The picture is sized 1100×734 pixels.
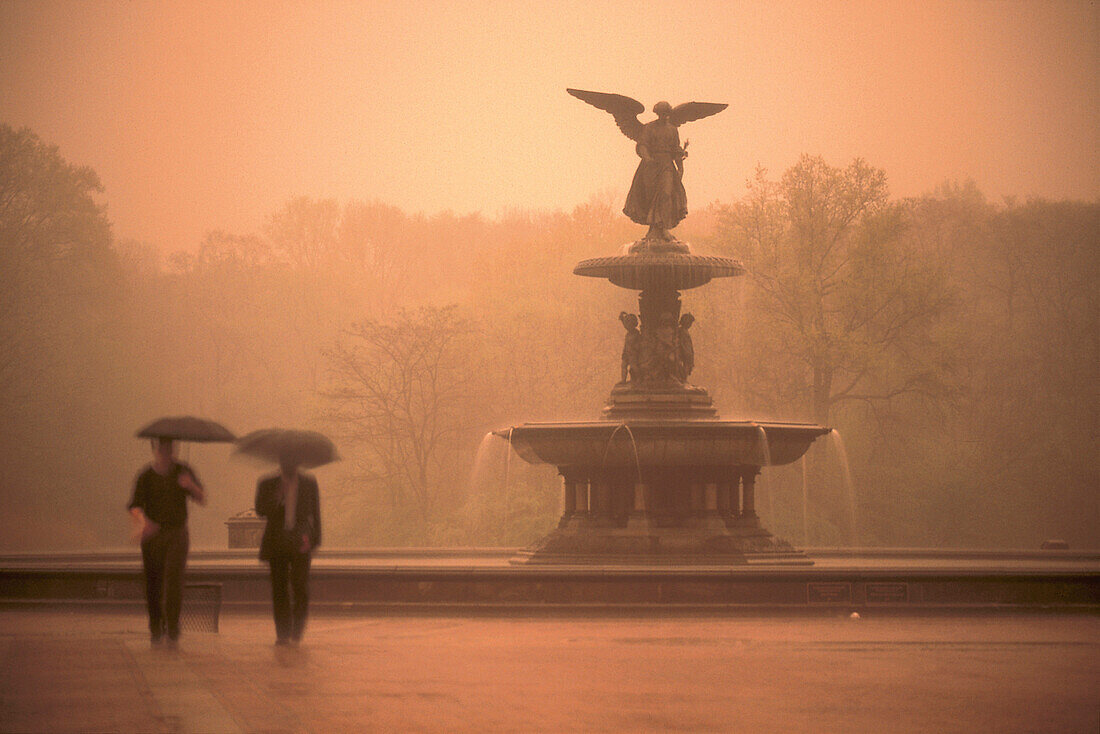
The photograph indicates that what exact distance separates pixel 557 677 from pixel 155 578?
3.36m

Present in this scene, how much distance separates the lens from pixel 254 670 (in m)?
9.92

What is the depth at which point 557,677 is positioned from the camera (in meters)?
9.95

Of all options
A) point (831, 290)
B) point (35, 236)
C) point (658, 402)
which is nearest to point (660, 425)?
point (658, 402)

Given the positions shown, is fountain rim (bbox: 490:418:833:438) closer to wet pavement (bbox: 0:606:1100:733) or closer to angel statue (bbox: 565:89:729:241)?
angel statue (bbox: 565:89:729:241)

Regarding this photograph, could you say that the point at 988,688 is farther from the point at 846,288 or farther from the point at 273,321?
the point at 273,321

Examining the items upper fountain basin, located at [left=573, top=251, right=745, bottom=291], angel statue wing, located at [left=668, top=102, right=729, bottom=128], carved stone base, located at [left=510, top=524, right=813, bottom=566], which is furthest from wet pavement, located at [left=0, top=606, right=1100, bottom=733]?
angel statue wing, located at [left=668, top=102, right=729, bottom=128]

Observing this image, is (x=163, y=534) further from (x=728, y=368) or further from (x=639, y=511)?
(x=728, y=368)

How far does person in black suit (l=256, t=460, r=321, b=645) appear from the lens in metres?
11.6

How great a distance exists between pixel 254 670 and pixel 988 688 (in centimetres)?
464

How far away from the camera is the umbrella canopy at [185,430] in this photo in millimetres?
11773

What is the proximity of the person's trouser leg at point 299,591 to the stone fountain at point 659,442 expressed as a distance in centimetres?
840

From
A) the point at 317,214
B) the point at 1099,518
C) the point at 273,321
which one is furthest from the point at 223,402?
the point at 1099,518

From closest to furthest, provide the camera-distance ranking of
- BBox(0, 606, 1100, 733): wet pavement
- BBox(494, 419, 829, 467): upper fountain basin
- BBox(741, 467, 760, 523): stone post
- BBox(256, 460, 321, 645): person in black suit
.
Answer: BBox(0, 606, 1100, 733): wet pavement → BBox(256, 460, 321, 645): person in black suit → BBox(494, 419, 829, 467): upper fountain basin → BBox(741, 467, 760, 523): stone post

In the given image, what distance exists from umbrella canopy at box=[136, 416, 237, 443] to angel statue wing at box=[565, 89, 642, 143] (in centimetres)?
1049
